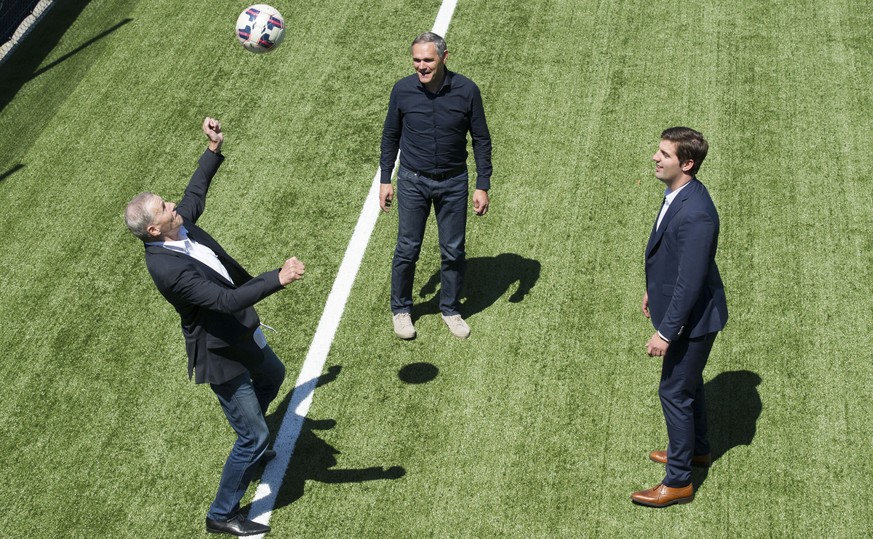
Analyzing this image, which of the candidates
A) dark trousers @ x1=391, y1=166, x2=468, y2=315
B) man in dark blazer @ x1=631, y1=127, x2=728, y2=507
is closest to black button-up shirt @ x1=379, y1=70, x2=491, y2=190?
dark trousers @ x1=391, y1=166, x2=468, y2=315

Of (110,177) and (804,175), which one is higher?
(110,177)

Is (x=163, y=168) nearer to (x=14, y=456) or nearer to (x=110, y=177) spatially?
(x=110, y=177)

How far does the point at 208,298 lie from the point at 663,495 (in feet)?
10.3

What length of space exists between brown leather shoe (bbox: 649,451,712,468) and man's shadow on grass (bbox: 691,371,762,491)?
0.13ft

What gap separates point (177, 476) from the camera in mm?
6367

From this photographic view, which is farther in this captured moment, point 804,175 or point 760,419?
point 804,175

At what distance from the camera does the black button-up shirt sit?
6.57 m

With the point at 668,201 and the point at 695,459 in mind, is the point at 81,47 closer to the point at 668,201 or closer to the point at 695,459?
the point at 668,201

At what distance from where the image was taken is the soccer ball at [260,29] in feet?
25.3

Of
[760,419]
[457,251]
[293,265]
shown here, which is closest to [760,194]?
[760,419]

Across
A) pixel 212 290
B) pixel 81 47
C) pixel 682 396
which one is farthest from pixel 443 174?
pixel 81 47

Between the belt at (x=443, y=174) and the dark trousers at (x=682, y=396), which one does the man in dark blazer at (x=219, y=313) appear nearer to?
the belt at (x=443, y=174)

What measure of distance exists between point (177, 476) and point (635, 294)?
149 inches

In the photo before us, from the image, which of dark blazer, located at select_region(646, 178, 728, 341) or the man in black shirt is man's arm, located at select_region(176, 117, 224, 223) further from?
dark blazer, located at select_region(646, 178, 728, 341)
